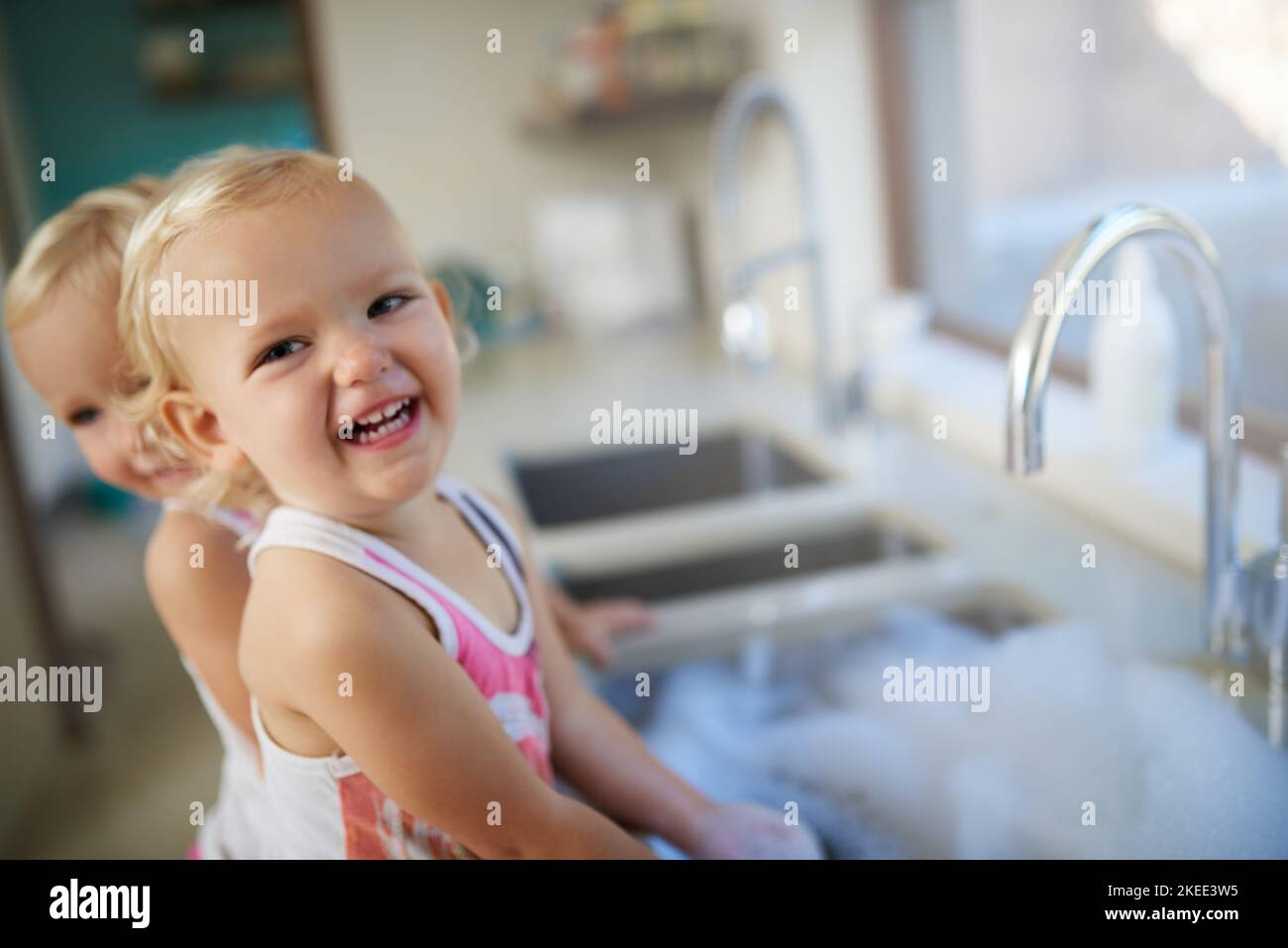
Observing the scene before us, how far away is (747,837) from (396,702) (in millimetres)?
272

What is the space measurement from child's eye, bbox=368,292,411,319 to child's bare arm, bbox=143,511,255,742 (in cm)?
22

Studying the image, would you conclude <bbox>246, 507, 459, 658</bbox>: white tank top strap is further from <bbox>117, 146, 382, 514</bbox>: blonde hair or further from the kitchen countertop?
the kitchen countertop

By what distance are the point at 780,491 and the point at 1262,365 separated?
0.59 m

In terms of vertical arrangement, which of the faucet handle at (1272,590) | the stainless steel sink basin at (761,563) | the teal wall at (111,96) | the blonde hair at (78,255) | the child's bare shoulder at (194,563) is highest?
the teal wall at (111,96)

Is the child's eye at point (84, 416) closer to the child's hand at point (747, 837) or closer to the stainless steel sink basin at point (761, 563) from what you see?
the child's hand at point (747, 837)

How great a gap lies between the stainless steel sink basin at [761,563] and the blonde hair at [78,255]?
0.73 metres

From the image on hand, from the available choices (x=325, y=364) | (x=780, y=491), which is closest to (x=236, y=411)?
(x=325, y=364)

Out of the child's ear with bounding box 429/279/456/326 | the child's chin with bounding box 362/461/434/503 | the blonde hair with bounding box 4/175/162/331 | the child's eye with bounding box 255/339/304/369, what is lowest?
the child's chin with bounding box 362/461/434/503

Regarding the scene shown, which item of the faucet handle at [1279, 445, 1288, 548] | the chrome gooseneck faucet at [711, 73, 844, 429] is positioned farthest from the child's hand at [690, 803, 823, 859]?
the chrome gooseneck faucet at [711, 73, 844, 429]

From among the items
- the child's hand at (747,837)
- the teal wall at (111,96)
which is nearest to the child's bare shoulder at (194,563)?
the child's hand at (747,837)

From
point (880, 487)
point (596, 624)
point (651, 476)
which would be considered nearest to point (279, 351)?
point (596, 624)

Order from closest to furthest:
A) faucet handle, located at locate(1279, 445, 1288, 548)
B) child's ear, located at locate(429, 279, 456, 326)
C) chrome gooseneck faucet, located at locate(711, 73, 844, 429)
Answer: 1. child's ear, located at locate(429, 279, 456, 326)
2. faucet handle, located at locate(1279, 445, 1288, 548)
3. chrome gooseneck faucet, located at locate(711, 73, 844, 429)

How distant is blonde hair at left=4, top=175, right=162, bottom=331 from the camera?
737 millimetres

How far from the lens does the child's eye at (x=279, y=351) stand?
0.62 meters
